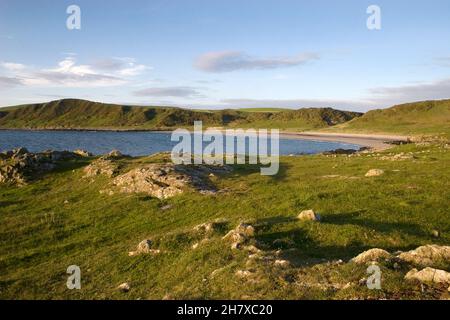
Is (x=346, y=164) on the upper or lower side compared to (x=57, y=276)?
upper

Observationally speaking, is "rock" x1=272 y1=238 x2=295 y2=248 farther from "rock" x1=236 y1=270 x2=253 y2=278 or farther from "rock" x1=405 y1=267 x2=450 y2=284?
"rock" x1=405 y1=267 x2=450 y2=284

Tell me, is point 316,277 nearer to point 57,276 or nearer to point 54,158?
point 57,276

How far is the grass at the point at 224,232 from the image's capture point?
657 inches

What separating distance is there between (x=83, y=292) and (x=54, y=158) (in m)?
38.0

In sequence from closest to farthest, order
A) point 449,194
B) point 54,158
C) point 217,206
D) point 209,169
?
point 449,194 < point 217,206 < point 209,169 < point 54,158

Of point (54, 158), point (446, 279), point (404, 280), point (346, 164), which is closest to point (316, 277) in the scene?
point (404, 280)

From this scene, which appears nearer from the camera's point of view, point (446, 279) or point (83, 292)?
point (446, 279)

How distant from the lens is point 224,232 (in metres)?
24.5

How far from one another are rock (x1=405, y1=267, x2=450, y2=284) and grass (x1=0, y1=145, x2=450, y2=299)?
2.09 ft

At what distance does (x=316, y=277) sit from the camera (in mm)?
16266

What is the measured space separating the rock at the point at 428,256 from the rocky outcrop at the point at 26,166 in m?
41.9

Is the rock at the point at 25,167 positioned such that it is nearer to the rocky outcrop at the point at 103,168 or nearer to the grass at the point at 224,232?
the grass at the point at 224,232

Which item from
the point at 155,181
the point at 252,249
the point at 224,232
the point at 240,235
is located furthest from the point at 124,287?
the point at 155,181

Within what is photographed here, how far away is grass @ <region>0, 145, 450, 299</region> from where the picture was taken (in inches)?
657
